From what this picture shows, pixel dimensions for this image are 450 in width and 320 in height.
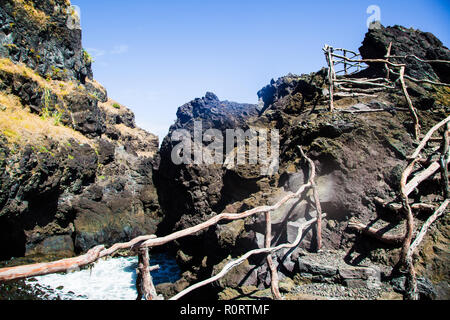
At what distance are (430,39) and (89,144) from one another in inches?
965

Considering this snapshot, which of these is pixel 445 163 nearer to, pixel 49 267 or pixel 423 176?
pixel 423 176

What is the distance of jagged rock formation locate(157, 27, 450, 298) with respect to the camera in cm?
574

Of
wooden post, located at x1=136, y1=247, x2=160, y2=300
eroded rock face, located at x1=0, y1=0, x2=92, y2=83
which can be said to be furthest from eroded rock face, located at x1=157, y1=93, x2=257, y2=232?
eroded rock face, located at x1=0, y1=0, x2=92, y2=83

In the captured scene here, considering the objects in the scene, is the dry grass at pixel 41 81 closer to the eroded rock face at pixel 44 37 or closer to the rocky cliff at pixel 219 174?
the rocky cliff at pixel 219 174

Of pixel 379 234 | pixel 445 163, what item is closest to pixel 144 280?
pixel 379 234

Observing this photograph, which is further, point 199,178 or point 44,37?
point 44,37

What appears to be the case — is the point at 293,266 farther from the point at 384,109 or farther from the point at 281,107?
the point at 281,107

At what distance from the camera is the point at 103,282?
12.8 m

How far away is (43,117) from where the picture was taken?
17484mm

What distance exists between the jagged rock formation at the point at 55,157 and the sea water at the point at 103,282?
6.35 ft

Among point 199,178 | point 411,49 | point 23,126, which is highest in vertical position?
point 411,49

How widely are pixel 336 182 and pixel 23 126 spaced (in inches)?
685

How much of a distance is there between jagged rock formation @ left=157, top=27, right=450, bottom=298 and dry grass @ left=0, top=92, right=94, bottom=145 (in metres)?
11.0

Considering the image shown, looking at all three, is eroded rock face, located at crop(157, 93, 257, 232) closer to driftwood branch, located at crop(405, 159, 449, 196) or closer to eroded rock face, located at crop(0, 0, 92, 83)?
driftwood branch, located at crop(405, 159, 449, 196)
